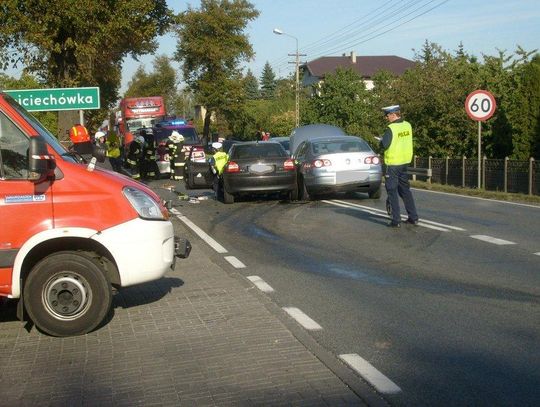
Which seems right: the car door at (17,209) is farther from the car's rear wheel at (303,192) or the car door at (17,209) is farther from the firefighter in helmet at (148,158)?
the firefighter in helmet at (148,158)

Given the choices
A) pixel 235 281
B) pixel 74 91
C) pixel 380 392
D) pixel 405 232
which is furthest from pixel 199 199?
pixel 380 392

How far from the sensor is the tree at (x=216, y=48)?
69.4 m

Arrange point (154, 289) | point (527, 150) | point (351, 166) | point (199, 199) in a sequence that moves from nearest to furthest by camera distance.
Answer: point (154, 289), point (351, 166), point (199, 199), point (527, 150)

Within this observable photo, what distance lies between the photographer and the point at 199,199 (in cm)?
2236

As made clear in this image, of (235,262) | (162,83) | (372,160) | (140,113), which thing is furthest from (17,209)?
(162,83)

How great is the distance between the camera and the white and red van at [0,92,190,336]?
680cm

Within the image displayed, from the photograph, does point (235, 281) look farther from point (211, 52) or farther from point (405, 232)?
point (211, 52)

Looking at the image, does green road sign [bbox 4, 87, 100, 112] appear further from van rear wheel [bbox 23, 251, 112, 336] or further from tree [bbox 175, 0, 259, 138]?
tree [bbox 175, 0, 259, 138]

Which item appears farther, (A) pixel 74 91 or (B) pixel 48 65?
(B) pixel 48 65

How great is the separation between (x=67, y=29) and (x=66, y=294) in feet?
50.7

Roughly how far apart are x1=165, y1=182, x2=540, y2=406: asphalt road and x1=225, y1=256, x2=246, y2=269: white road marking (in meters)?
0.14

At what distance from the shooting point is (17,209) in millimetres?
6777

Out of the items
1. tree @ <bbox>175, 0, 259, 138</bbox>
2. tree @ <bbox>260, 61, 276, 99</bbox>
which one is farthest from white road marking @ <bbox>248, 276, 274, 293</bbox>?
tree @ <bbox>260, 61, 276, 99</bbox>

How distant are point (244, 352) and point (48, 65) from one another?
1901 centimetres
